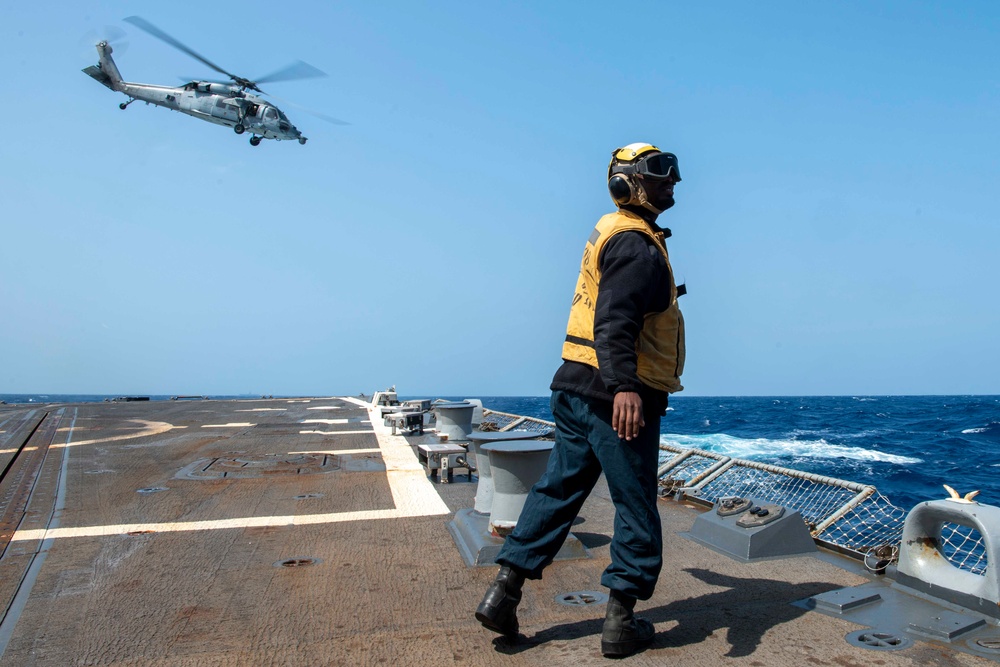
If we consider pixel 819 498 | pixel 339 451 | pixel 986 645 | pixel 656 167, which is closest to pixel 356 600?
pixel 656 167

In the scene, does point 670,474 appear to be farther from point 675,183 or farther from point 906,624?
point 675,183

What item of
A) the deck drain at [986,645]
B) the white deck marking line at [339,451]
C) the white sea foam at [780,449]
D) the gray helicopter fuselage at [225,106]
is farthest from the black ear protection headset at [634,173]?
the gray helicopter fuselage at [225,106]

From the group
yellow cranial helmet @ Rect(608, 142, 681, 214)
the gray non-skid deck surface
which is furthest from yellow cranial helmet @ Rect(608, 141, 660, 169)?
the gray non-skid deck surface

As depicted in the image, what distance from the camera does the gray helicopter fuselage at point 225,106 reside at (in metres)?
26.4

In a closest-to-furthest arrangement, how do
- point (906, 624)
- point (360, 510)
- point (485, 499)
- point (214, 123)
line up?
1. point (906, 624)
2. point (485, 499)
3. point (360, 510)
4. point (214, 123)

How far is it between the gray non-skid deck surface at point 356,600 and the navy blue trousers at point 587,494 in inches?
13.0

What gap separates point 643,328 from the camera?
104 inches

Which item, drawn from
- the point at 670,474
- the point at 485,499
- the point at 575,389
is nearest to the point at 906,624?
the point at 575,389

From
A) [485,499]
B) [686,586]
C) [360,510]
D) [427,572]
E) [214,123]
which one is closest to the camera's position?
[686,586]

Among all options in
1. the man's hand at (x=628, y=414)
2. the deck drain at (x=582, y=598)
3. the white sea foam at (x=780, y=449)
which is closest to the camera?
the man's hand at (x=628, y=414)

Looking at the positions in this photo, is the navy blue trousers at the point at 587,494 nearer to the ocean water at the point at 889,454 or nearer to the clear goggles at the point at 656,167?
the clear goggles at the point at 656,167

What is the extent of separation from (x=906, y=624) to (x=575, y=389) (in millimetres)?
1758

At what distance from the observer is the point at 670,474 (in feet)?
21.0

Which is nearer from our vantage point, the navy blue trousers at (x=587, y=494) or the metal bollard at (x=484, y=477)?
the navy blue trousers at (x=587, y=494)
